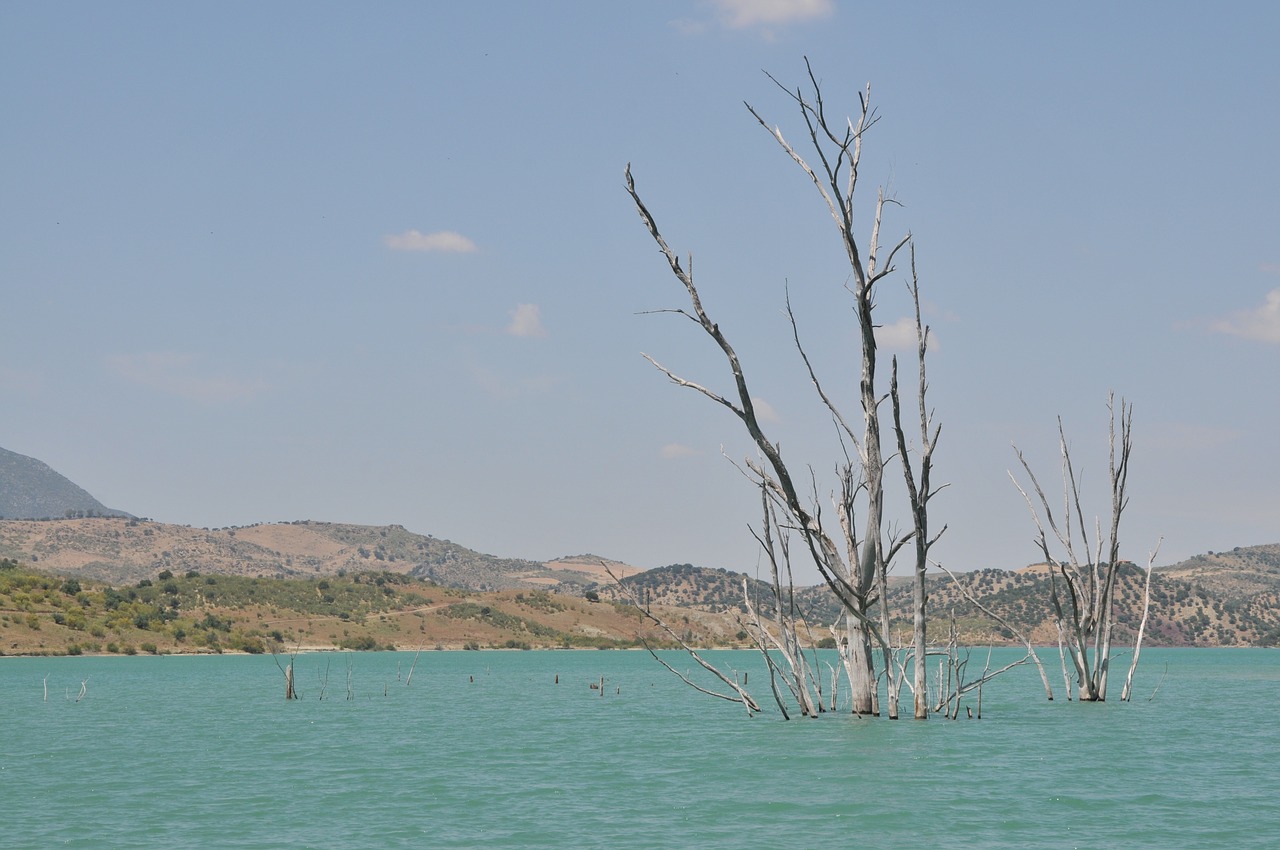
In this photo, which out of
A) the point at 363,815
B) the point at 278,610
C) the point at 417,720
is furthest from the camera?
the point at 278,610

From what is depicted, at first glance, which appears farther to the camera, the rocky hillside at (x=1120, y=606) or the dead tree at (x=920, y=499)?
the rocky hillside at (x=1120, y=606)

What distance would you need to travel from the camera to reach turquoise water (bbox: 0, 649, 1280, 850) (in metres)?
17.9

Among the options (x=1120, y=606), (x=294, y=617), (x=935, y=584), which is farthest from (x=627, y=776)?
(x=935, y=584)

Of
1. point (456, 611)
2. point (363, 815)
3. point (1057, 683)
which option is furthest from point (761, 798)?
point (456, 611)

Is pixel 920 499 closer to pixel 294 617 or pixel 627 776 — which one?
pixel 627 776

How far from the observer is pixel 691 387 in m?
25.6

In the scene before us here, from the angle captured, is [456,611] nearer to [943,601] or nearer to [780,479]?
[943,601]

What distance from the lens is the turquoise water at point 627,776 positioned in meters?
17.9

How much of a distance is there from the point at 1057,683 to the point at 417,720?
35.8m

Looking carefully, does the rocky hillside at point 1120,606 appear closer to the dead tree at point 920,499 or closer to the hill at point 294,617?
the hill at point 294,617

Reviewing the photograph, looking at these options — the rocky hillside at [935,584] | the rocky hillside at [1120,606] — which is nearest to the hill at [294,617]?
the rocky hillside at [935,584]

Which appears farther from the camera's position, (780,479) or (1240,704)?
(1240,704)

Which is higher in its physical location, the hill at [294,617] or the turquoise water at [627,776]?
the hill at [294,617]

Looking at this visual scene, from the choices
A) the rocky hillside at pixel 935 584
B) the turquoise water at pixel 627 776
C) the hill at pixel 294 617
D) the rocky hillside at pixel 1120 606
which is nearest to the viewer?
the turquoise water at pixel 627 776
